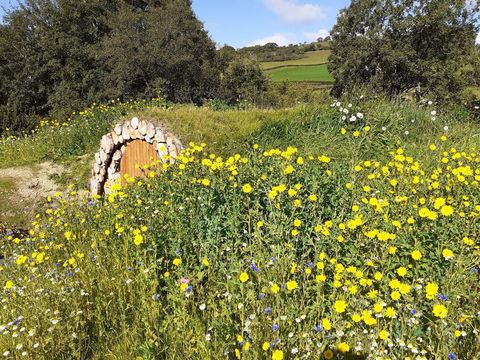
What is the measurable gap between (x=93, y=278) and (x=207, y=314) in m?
1.11

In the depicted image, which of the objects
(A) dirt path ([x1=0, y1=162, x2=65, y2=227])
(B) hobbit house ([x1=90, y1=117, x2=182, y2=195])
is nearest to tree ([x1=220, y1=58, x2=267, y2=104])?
(A) dirt path ([x1=0, y1=162, x2=65, y2=227])

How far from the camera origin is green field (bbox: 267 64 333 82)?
38031mm

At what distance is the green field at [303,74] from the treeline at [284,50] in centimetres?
903

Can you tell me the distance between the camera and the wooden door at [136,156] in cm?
712

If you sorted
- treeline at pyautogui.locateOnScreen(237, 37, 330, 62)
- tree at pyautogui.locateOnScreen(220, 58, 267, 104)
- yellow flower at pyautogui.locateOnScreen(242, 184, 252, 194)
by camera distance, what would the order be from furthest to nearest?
treeline at pyautogui.locateOnScreen(237, 37, 330, 62)
tree at pyautogui.locateOnScreen(220, 58, 267, 104)
yellow flower at pyautogui.locateOnScreen(242, 184, 252, 194)

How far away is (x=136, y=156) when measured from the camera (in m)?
7.48

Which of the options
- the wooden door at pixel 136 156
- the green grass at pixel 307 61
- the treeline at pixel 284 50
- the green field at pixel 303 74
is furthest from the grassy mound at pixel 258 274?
the treeline at pixel 284 50

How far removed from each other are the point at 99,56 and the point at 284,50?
4337 cm

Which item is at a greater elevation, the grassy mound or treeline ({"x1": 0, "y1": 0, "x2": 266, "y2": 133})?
treeline ({"x1": 0, "y1": 0, "x2": 266, "y2": 133})

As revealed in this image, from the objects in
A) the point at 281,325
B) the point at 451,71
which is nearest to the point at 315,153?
the point at 281,325

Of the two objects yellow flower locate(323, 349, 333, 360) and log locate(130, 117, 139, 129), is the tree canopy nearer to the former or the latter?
log locate(130, 117, 139, 129)

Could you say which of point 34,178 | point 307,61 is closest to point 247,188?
point 34,178

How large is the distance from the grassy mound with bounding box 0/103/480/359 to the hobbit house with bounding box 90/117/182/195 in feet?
6.42

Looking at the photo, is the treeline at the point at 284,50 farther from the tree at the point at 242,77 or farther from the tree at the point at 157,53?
the tree at the point at 157,53
